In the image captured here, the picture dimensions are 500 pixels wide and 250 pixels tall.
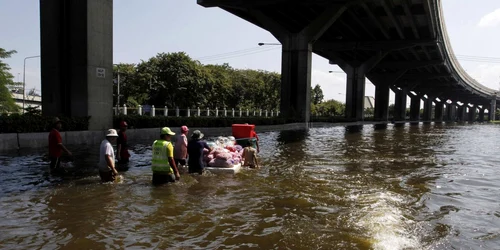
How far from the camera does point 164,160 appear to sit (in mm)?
8922

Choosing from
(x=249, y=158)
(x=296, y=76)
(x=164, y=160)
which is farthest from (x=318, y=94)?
(x=164, y=160)

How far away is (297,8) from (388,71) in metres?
44.2

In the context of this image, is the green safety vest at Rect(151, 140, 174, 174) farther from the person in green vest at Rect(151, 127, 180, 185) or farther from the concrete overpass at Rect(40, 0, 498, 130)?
the concrete overpass at Rect(40, 0, 498, 130)

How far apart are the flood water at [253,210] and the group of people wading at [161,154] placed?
0.35 metres

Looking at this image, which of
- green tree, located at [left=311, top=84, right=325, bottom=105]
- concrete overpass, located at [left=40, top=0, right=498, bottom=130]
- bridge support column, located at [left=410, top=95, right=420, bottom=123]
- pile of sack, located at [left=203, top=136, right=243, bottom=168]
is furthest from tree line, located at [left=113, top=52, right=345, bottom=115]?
bridge support column, located at [left=410, top=95, right=420, bottom=123]

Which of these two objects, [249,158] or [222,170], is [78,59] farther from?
[222,170]

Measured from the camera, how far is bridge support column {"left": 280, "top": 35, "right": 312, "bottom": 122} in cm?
4081

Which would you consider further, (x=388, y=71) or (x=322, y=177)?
(x=388, y=71)

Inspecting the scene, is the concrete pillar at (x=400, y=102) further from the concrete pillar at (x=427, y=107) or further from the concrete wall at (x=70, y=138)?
the concrete wall at (x=70, y=138)

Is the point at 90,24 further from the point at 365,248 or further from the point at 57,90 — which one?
the point at 365,248

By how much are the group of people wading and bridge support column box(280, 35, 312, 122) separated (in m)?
29.6

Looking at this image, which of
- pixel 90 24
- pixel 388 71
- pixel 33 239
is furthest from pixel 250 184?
pixel 388 71

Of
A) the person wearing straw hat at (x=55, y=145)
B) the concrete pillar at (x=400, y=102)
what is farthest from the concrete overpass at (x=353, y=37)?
the person wearing straw hat at (x=55, y=145)

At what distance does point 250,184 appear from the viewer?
32.7ft
